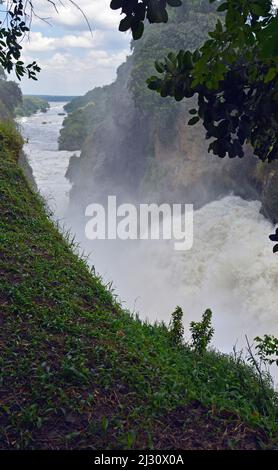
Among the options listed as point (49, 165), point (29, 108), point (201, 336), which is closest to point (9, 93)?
point (49, 165)

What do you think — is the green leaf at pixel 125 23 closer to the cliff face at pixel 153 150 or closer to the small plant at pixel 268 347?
the small plant at pixel 268 347

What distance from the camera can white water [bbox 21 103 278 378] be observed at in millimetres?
10211

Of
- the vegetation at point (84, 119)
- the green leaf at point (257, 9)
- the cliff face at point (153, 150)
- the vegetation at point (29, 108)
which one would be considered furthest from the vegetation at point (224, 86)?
the vegetation at point (29, 108)

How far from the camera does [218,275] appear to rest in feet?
38.3

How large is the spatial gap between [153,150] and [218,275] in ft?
32.7

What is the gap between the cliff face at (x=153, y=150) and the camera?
1655 centimetres

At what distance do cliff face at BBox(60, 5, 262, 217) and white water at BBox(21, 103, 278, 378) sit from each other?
164 centimetres

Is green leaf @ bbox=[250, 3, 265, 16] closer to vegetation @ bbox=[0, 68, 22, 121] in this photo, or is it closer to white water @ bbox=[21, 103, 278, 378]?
white water @ bbox=[21, 103, 278, 378]

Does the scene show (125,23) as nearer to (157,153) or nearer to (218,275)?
(218,275)

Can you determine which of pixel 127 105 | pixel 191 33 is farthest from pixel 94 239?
pixel 191 33

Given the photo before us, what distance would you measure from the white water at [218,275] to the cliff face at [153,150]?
5.37ft

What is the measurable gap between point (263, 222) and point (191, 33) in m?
11.2

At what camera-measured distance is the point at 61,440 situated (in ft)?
7.72

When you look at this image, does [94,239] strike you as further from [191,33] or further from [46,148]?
[46,148]
